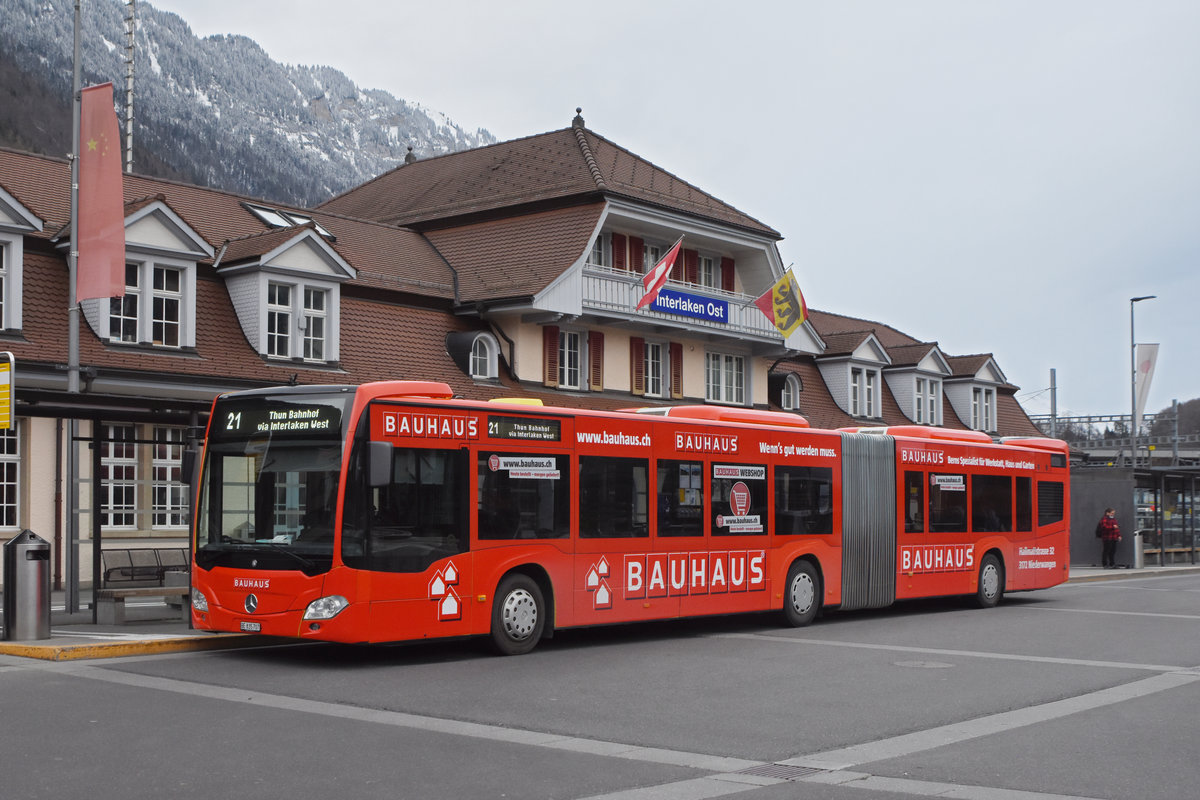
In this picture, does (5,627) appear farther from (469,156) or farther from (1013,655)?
(469,156)

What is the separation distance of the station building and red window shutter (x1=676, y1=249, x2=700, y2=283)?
70 mm

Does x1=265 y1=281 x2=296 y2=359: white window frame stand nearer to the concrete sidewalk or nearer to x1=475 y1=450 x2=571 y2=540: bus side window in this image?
the concrete sidewalk

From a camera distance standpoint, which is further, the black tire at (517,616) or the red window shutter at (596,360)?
the red window shutter at (596,360)

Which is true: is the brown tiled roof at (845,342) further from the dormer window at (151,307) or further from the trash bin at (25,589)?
the trash bin at (25,589)

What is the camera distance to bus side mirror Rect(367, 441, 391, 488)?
1344cm

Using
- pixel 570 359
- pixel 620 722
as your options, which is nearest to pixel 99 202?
pixel 620 722

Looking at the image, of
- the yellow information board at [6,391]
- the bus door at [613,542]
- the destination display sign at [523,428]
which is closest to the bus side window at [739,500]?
the bus door at [613,542]

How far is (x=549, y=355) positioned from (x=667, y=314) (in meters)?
3.56

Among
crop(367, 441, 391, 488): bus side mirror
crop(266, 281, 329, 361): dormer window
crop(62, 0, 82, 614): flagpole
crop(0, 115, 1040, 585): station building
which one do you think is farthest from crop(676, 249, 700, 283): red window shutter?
crop(367, 441, 391, 488): bus side mirror

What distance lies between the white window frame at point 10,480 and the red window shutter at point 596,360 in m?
14.2

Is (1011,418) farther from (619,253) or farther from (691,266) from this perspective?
(619,253)

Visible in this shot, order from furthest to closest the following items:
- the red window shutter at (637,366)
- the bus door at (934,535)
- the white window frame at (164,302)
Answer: the red window shutter at (637,366) < the white window frame at (164,302) < the bus door at (934,535)

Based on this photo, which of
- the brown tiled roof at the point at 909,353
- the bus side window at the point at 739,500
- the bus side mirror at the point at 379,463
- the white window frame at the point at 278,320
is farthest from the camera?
the brown tiled roof at the point at 909,353

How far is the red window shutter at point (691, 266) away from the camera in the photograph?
36766 millimetres
